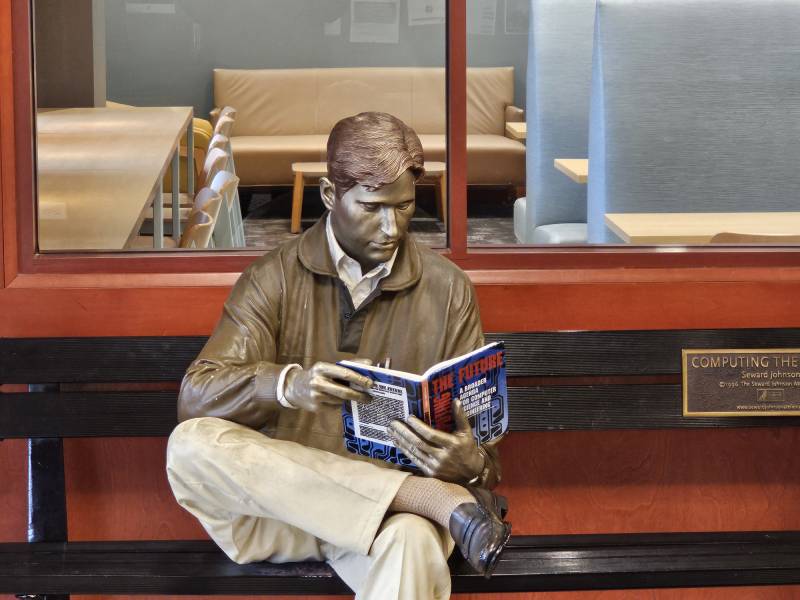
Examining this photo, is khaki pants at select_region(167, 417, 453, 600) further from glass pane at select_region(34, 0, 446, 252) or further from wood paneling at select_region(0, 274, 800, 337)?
glass pane at select_region(34, 0, 446, 252)

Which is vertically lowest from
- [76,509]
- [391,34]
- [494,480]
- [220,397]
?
[76,509]

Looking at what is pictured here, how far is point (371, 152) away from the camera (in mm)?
2918

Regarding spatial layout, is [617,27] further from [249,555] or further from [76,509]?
[76,509]

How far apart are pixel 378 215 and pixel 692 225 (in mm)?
1256

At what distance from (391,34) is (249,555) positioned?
1.53m

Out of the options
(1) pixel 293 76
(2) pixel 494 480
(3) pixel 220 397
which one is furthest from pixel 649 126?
(3) pixel 220 397

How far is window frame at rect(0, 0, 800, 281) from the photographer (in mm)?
3604

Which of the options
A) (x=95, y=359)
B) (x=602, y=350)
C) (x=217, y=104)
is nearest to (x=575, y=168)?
(x=602, y=350)

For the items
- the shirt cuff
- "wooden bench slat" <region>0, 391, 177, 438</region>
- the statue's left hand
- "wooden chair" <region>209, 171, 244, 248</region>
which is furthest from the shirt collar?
"wooden bench slat" <region>0, 391, 177, 438</region>

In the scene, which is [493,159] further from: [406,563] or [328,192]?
[406,563]

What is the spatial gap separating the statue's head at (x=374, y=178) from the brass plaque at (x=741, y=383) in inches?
43.9

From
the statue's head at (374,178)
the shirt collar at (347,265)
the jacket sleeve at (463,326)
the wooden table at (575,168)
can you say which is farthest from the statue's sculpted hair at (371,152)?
the wooden table at (575,168)

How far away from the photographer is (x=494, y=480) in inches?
120

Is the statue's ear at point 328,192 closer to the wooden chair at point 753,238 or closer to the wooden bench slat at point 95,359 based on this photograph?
the wooden bench slat at point 95,359
